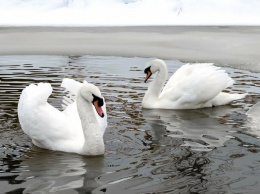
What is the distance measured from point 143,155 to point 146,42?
35.4ft

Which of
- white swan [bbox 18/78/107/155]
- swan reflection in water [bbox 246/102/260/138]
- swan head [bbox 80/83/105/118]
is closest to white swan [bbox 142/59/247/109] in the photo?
swan reflection in water [bbox 246/102/260/138]

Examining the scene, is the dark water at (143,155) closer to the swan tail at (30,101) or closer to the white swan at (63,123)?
the white swan at (63,123)

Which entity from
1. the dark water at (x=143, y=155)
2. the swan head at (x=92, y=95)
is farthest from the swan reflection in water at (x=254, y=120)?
the swan head at (x=92, y=95)

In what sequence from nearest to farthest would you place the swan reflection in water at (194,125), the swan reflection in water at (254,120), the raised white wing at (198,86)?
the swan reflection in water at (194,125) < the swan reflection in water at (254,120) < the raised white wing at (198,86)

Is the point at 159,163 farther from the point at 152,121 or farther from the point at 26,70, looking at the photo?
the point at 26,70

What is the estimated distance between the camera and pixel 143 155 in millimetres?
6262

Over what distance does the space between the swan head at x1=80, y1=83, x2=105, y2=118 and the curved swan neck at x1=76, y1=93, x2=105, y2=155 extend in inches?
3.9

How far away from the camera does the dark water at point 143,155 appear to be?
5.32m

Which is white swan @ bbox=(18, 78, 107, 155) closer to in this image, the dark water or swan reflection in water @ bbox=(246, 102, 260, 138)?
the dark water

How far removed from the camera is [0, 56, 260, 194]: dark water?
5.32 metres

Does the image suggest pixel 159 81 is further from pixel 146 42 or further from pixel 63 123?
pixel 146 42
